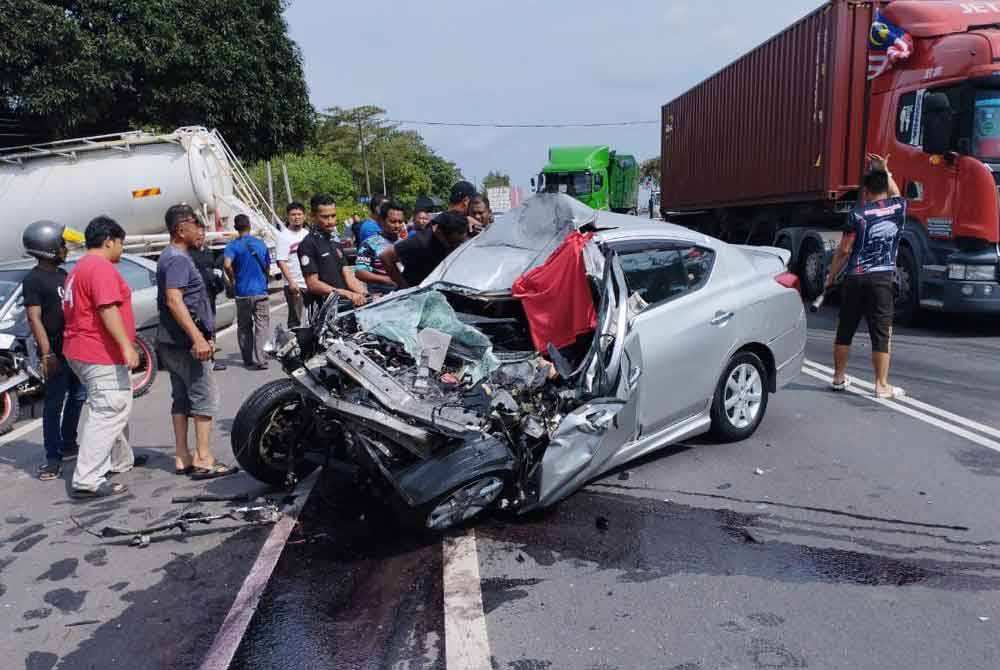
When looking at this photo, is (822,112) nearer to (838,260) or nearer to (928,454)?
(838,260)

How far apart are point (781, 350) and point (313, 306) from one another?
4.28 m

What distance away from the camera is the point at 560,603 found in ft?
11.2

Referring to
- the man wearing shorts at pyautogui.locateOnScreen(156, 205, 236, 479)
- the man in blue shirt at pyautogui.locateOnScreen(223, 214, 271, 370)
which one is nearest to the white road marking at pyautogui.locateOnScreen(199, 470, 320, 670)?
the man wearing shorts at pyautogui.locateOnScreen(156, 205, 236, 479)

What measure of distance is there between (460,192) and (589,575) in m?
4.43

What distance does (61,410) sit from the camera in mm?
5559

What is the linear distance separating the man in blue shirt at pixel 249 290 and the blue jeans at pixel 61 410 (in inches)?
126

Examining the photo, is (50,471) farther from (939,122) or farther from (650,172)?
(650,172)

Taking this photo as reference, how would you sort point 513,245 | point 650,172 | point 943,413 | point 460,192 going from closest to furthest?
point 513,245 → point 943,413 → point 460,192 → point 650,172

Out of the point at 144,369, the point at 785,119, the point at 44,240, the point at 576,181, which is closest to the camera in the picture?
the point at 44,240

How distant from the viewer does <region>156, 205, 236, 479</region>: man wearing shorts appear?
5008 millimetres

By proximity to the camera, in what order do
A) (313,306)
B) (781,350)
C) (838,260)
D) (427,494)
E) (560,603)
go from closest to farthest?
(560,603), (427,494), (781,350), (838,260), (313,306)

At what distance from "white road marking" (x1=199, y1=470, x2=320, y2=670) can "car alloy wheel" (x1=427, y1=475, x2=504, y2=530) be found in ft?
2.70

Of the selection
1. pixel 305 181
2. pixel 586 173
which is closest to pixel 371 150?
pixel 305 181

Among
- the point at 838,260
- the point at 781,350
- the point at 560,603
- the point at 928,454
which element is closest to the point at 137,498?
the point at 560,603
